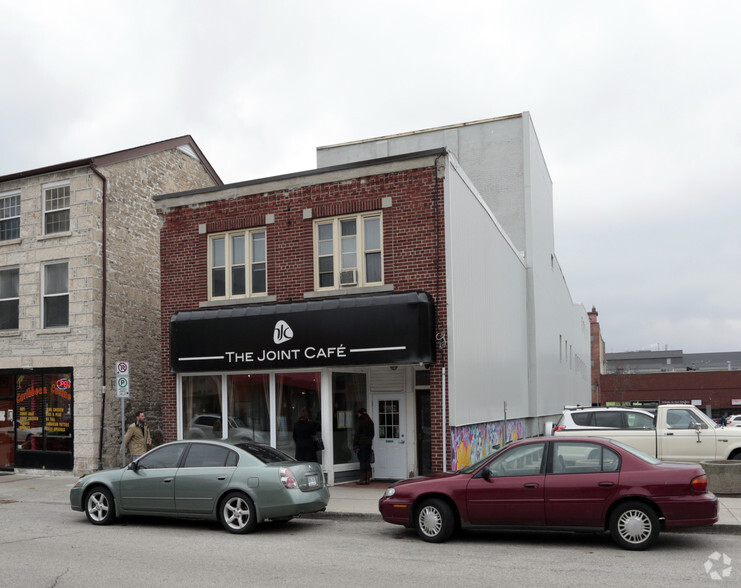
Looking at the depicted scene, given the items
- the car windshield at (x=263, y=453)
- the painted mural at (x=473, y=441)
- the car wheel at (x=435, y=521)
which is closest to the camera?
the car wheel at (x=435, y=521)

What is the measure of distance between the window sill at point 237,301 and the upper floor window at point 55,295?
16.8 ft

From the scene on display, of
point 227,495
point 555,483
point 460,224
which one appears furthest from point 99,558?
point 460,224

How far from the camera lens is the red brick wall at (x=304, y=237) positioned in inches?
635

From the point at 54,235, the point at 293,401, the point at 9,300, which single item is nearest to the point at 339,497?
the point at 293,401

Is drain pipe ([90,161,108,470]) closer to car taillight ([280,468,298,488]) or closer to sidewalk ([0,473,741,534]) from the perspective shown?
sidewalk ([0,473,741,534])

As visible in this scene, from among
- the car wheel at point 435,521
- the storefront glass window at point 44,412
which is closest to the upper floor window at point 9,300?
the storefront glass window at point 44,412

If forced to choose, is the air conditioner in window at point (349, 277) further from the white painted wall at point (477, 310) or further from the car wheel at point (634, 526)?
the car wheel at point (634, 526)

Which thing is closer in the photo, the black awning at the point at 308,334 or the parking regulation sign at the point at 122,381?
the black awning at the point at 308,334

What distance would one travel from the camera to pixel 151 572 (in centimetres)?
866

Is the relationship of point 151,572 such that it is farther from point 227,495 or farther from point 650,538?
point 650,538

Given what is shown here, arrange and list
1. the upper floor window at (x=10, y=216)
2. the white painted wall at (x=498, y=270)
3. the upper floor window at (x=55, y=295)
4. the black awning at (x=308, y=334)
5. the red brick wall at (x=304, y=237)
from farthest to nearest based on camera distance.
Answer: the upper floor window at (x=10, y=216) < the upper floor window at (x=55, y=295) < the white painted wall at (x=498, y=270) < the red brick wall at (x=304, y=237) < the black awning at (x=308, y=334)

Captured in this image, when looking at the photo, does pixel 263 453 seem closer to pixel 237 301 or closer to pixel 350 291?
pixel 350 291

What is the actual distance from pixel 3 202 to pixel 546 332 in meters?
21.1

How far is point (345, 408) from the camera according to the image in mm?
17359
